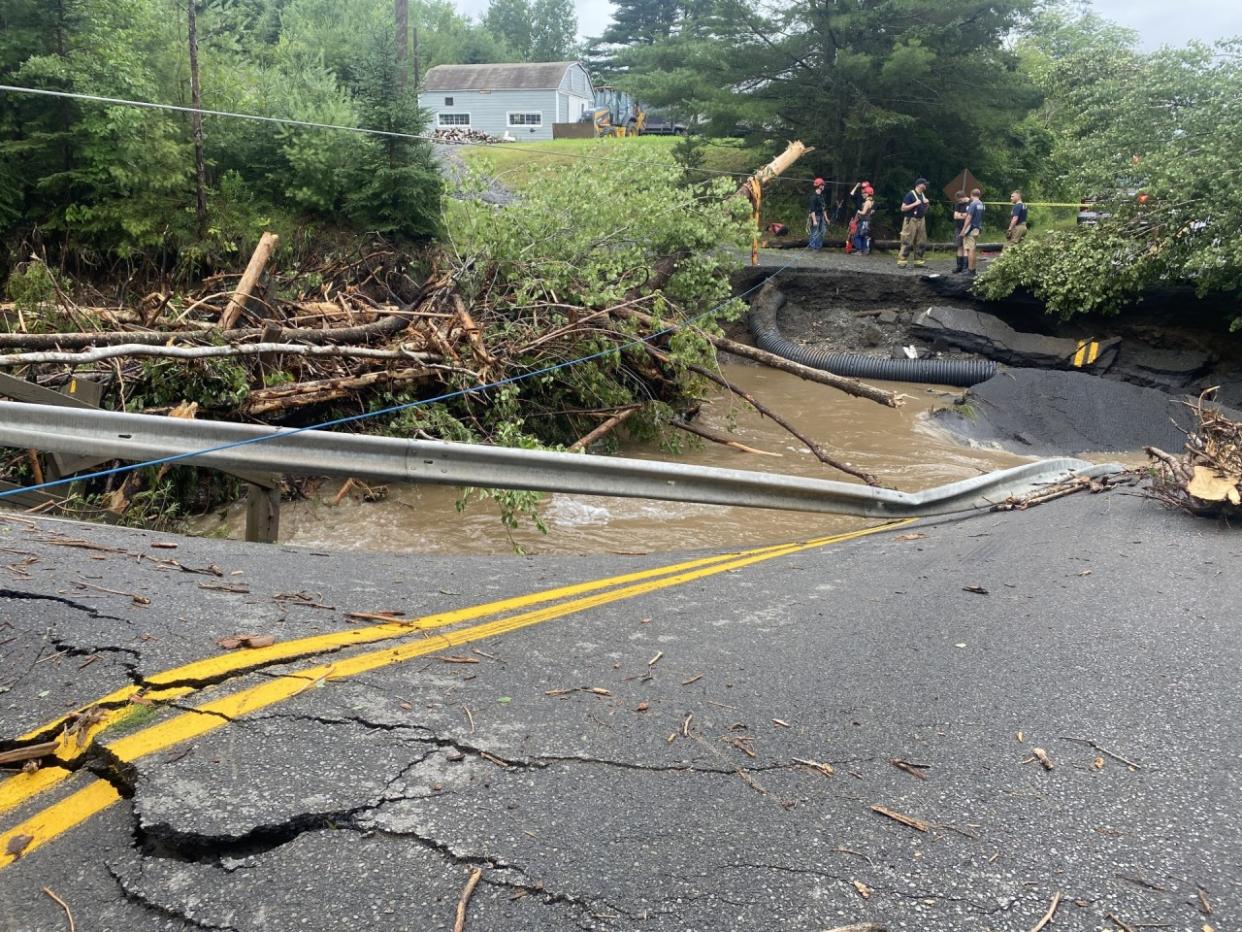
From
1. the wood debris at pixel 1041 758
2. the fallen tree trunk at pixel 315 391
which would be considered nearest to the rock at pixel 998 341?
the fallen tree trunk at pixel 315 391

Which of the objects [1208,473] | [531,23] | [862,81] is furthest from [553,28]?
[1208,473]

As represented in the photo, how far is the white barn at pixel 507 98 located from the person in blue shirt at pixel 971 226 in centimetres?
4002

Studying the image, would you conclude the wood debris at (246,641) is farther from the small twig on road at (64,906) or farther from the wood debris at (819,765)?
the wood debris at (819,765)

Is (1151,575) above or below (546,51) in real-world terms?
below

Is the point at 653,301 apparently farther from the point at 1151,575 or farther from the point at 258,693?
the point at 258,693

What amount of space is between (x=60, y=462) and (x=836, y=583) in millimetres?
6160

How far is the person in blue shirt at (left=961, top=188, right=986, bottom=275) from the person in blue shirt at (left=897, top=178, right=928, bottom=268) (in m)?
1.21

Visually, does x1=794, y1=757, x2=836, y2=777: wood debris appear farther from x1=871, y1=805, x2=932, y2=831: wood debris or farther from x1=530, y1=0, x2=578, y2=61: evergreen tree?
x1=530, y1=0, x2=578, y2=61: evergreen tree

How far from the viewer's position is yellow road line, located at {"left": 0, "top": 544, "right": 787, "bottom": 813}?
251 cm

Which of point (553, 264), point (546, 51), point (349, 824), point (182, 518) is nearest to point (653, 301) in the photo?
point (553, 264)

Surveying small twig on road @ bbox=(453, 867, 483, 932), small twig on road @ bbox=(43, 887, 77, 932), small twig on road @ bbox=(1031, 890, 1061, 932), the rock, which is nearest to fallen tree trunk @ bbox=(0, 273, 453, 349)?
small twig on road @ bbox=(43, 887, 77, 932)

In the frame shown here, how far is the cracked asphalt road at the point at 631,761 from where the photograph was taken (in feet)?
7.11

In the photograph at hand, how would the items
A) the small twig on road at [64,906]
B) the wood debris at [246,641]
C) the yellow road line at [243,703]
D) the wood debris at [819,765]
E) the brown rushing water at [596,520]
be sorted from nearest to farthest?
the small twig on road at [64,906]
the yellow road line at [243,703]
the wood debris at [819,765]
the wood debris at [246,641]
the brown rushing water at [596,520]

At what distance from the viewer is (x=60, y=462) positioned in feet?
23.7
